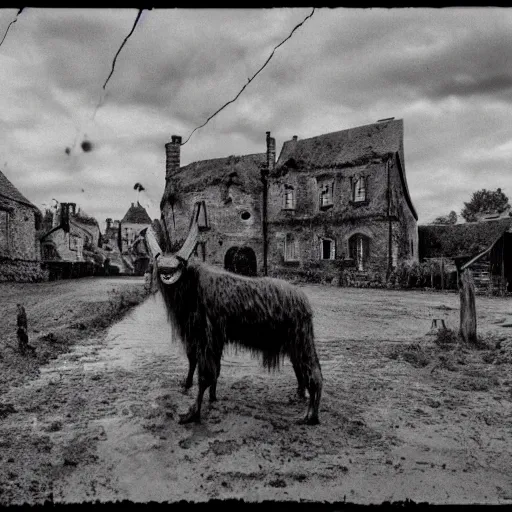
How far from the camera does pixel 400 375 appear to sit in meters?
5.46

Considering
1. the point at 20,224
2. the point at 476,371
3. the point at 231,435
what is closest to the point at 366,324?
the point at 476,371

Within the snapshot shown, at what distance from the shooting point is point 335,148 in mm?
9312

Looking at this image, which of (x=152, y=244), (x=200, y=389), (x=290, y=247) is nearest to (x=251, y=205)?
(x=290, y=247)

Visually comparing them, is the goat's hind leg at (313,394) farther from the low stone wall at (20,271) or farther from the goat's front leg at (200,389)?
the low stone wall at (20,271)

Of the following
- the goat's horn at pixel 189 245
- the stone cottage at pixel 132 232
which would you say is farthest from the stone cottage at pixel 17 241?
the goat's horn at pixel 189 245

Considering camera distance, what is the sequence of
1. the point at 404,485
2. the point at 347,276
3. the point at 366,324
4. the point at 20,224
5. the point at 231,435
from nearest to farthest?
the point at 404,485
the point at 231,435
the point at 20,224
the point at 366,324
the point at 347,276

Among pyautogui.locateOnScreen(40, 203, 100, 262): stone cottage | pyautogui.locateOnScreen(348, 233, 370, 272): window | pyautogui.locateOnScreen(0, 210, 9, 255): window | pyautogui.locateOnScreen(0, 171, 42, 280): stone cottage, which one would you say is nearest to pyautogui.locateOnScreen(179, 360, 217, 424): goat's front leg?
pyautogui.locateOnScreen(40, 203, 100, 262): stone cottage

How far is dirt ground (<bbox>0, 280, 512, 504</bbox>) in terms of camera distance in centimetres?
262

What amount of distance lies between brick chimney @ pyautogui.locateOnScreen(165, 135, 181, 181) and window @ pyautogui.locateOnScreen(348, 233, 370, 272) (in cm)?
1399

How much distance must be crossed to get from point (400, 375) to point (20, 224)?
8.05 m

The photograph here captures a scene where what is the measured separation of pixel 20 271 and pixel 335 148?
7428mm

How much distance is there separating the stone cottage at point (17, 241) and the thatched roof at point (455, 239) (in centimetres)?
1824

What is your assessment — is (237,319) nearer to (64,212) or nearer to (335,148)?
(64,212)
